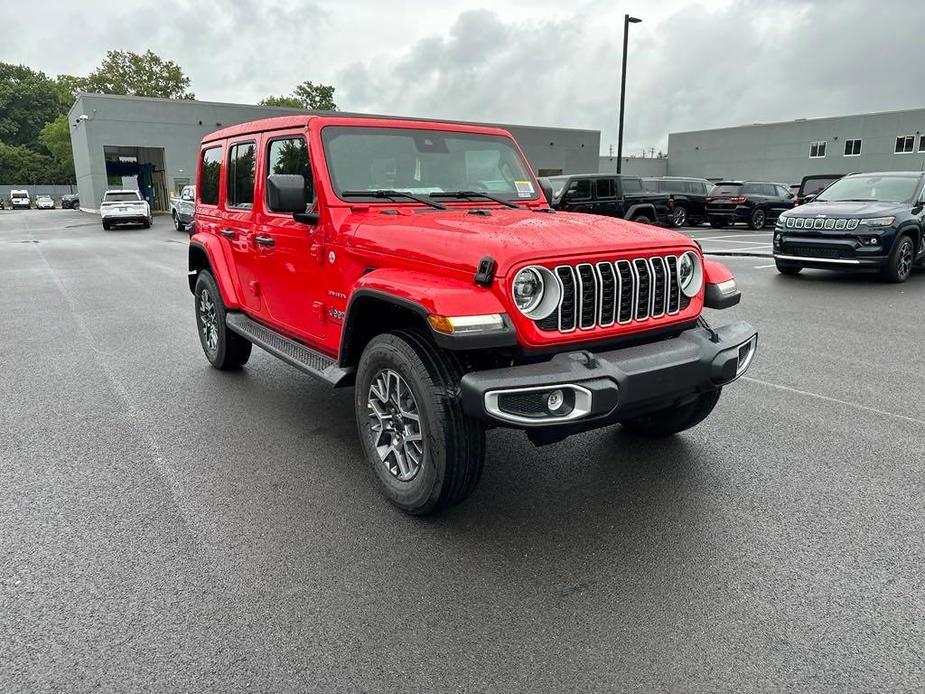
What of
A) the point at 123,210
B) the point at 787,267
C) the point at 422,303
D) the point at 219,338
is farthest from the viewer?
the point at 123,210

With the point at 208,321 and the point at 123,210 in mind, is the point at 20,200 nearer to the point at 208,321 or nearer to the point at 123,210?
the point at 123,210

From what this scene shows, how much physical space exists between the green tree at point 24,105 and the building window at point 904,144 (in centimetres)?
9836

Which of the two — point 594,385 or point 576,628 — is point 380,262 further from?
point 576,628

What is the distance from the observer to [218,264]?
5.55m

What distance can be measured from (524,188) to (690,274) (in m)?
1.54

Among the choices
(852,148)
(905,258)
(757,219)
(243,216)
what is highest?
(852,148)

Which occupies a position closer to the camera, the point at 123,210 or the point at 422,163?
the point at 422,163

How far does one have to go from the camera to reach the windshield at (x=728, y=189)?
75.6ft

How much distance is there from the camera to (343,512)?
3471 millimetres

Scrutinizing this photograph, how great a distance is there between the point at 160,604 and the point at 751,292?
31.2ft

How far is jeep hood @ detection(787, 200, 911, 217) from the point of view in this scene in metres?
10.4

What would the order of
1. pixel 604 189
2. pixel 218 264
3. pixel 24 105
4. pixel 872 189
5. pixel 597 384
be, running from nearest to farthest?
1. pixel 597 384
2. pixel 218 264
3. pixel 872 189
4. pixel 604 189
5. pixel 24 105

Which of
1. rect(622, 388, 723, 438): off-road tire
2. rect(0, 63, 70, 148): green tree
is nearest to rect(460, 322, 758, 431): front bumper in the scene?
rect(622, 388, 723, 438): off-road tire

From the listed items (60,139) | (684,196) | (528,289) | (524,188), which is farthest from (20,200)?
(528,289)
